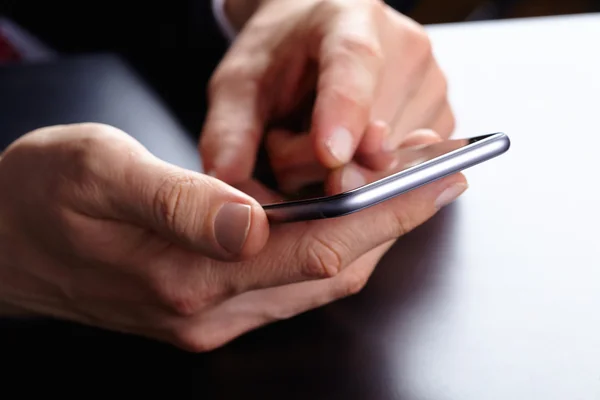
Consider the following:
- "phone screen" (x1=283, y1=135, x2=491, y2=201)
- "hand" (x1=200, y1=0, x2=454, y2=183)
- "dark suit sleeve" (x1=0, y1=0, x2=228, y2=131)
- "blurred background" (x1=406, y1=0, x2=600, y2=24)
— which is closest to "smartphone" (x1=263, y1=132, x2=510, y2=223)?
"phone screen" (x1=283, y1=135, x2=491, y2=201)

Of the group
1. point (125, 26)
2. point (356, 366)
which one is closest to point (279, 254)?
point (356, 366)

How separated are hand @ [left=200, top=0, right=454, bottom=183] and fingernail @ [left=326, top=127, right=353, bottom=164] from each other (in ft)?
0.08

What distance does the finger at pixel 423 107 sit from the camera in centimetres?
49

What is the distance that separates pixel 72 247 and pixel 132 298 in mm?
48

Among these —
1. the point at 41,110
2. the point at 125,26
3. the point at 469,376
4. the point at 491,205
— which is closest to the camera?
the point at 469,376

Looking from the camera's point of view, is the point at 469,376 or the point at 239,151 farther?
the point at 239,151

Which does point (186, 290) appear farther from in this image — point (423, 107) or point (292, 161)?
point (423, 107)

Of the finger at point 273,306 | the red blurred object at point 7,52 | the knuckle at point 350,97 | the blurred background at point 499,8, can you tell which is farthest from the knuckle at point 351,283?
the blurred background at point 499,8

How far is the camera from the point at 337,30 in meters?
0.45

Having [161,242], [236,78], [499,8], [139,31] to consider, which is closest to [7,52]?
[139,31]

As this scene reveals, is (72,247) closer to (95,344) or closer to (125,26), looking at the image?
(95,344)

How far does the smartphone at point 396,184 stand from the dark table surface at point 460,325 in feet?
0.27

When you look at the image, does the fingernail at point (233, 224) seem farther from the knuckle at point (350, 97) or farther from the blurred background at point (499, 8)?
the blurred background at point (499, 8)

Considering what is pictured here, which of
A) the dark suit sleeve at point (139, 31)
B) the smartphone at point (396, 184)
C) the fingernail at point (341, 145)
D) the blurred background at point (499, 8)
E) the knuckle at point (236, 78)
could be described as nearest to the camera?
the smartphone at point (396, 184)
